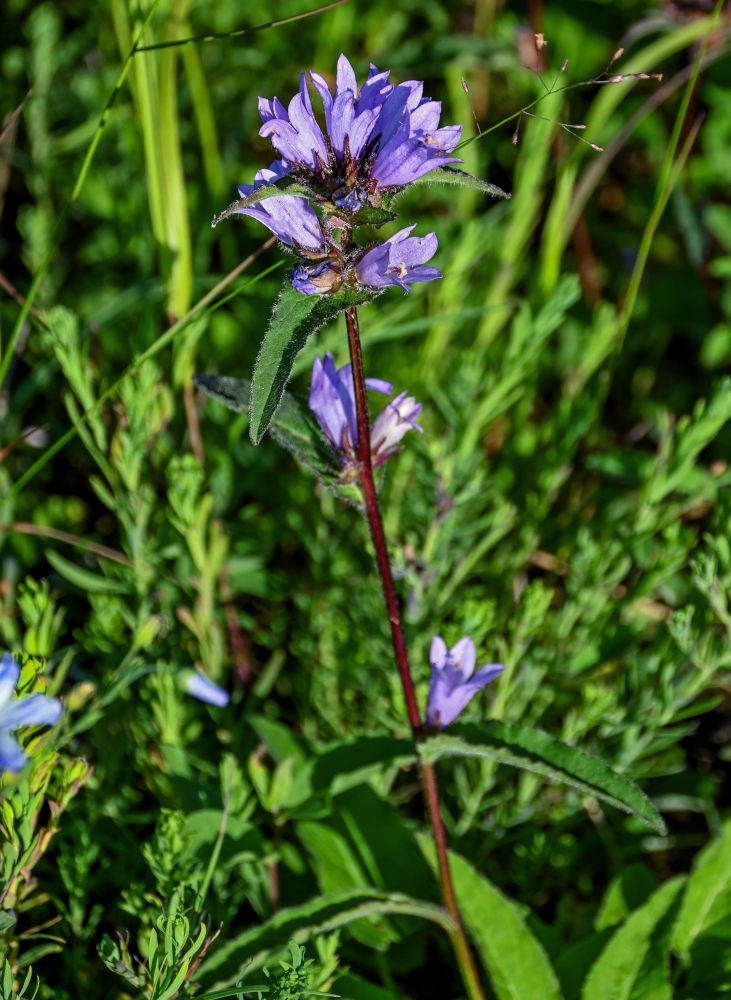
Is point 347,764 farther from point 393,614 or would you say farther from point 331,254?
point 331,254

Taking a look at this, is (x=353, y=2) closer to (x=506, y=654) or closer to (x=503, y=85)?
(x=503, y=85)

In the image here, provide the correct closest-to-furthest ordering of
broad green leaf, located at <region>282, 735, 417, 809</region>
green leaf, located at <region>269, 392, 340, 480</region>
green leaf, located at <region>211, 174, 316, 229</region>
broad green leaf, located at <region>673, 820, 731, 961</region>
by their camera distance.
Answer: green leaf, located at <region>211, 174, 316, 229</region>
green leaf, located at <region>269, 392, 340, 480</region>
broad green leaf, located at <region>282, 735, 417, 809</region>
broad green leaf, located at <region>673, 820, 731, 961</region>

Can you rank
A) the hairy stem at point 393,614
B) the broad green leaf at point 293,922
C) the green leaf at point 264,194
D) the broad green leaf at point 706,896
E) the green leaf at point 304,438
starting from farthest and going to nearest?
1. the broad green leaf at point 706,896
2. the broad green leaf at point 293,922
3. the green leaf at point 304,438
4. the hairy stem at point 393,614
5. the green leaf at point 264,194

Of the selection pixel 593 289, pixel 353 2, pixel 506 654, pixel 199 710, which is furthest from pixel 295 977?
pixel 353 2

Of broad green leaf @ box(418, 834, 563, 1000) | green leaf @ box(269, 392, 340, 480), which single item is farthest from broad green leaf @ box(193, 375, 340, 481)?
broad green leaf @ box(418, 834, 563, 1000)

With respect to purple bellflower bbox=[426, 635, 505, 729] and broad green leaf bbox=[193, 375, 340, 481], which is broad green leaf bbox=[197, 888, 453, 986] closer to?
purple bellflower bbox=[426, 635, 505, 729]

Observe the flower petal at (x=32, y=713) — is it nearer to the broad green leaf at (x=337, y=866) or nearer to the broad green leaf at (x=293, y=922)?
the broad green leaf at (x=293, y=922)

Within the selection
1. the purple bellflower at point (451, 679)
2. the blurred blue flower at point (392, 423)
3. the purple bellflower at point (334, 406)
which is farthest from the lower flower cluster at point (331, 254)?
the purple bellflower at point (451, 679)
